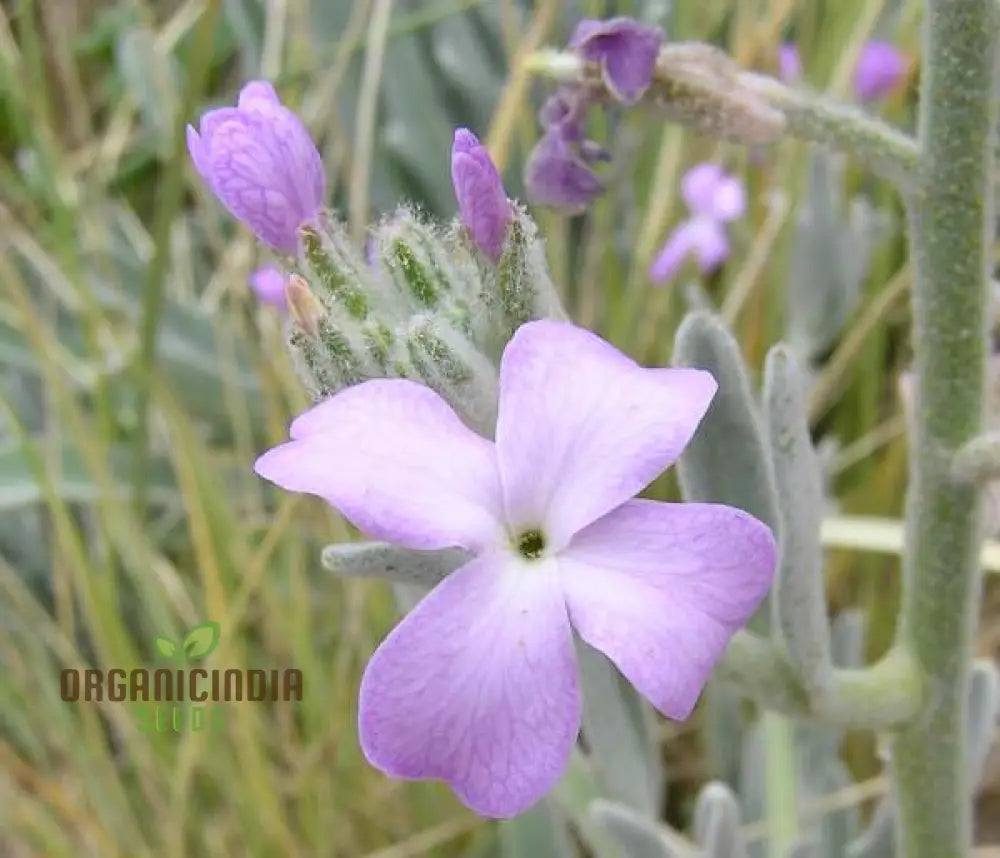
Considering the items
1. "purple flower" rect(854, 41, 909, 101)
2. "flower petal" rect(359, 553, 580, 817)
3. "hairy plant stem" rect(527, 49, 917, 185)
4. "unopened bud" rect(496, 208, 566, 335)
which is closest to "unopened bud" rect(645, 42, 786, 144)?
"hairy plant stem" rect(527, 49, 917, 185)

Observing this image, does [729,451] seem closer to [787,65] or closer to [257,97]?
[257,97]

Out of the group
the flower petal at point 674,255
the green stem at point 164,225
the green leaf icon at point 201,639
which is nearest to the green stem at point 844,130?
the green stem at point 164,225

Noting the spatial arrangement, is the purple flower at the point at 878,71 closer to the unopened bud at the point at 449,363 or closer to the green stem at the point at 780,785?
the green stem at the point at 780,785

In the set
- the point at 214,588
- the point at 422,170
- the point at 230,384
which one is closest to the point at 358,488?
the point at 214,588

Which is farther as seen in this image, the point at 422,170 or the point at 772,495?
the point at 422,170

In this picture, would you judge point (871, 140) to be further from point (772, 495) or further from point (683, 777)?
point (683, 777)

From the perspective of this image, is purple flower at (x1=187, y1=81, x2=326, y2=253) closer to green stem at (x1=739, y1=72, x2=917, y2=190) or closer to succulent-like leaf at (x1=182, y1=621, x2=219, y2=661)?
green stem at (x1=739, y1=72, x2=917, y2=190)
